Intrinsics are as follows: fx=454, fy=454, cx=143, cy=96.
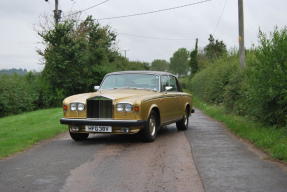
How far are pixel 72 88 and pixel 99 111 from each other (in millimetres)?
22326

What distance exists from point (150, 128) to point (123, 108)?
99 centimetres

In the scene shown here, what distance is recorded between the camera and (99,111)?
10406mm

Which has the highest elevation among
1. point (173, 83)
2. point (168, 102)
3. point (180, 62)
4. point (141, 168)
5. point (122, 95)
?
point (180, 62)

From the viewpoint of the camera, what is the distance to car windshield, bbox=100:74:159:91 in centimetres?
1198

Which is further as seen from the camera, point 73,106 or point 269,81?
point 269,81

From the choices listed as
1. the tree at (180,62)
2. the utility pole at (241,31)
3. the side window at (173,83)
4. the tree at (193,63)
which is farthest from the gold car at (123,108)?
the tree at (180,62)

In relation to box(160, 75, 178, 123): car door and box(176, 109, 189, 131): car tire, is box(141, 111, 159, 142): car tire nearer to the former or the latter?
box(160, 75, 178, 123): car door

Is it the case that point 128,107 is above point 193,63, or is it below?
below

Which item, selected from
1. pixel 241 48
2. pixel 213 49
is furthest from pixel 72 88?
pixel 213 49

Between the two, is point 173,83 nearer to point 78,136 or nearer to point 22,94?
point 78,136

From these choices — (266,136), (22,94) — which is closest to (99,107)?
(266,136)

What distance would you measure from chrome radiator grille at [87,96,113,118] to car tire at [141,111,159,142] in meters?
0.92

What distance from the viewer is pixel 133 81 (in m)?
12.1

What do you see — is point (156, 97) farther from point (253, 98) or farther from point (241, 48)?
point (241, 48)
